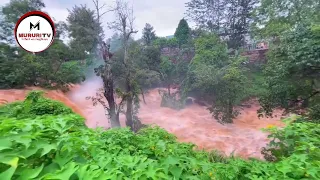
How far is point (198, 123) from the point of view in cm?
895

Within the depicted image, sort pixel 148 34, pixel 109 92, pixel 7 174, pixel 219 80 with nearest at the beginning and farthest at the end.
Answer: pixel 7 174 → pixel 109 92 → pixel 219 80 → pixel 148 34

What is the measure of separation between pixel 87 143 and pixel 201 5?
17.9m

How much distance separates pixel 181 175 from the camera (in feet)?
3.32

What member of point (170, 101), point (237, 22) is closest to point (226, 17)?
point (237, 22)

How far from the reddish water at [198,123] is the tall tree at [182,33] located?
5.62 metres

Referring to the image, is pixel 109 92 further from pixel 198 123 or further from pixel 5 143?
pixel 5 143

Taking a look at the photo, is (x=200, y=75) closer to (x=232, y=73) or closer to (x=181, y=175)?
(x=232, y=73)


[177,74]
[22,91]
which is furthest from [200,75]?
[22,91]

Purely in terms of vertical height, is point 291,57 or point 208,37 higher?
point 208,37

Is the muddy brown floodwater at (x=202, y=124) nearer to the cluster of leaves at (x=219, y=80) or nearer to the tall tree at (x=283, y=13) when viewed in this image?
the cluster of leaves at (x=219, y=80)

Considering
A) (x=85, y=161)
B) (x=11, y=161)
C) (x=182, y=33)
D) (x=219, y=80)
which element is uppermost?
(x=182, y=33)

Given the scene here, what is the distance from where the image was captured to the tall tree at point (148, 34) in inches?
659

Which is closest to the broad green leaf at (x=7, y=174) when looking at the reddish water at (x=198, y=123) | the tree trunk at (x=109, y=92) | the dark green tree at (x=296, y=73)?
the dark green tree at (x=296, y=73)

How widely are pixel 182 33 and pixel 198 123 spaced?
352 inches
